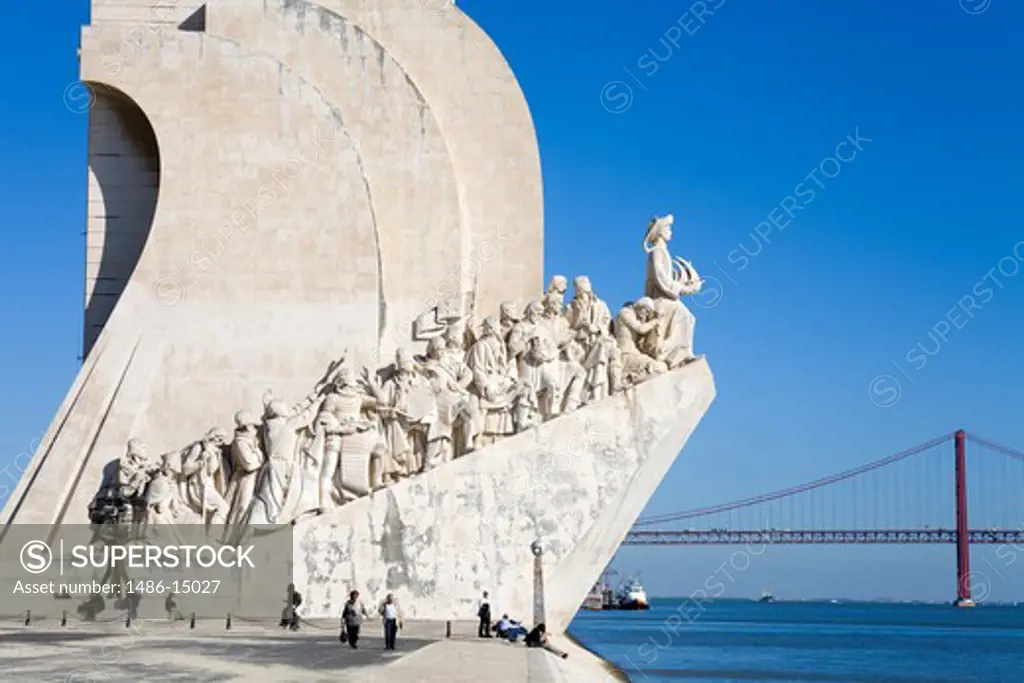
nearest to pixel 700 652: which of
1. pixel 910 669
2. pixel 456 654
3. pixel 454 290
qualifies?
pixel 910 669

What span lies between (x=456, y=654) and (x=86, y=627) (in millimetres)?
4328

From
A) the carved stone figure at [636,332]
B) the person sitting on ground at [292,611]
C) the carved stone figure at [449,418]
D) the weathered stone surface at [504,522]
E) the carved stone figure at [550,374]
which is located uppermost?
the carved stone figure at [636,332]

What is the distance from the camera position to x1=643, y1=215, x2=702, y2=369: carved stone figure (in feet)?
61.0

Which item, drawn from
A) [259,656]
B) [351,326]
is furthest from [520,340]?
[259,656]

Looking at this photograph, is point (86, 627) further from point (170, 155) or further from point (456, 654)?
point (170, 155)

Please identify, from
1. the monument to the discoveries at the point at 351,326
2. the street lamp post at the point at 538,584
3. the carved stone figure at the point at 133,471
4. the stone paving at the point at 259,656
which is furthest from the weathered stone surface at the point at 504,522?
the carved stone figure at the point at 133,471

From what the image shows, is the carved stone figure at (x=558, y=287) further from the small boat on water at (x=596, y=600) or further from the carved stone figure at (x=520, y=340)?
the small boat on water at (x=596, y=600)

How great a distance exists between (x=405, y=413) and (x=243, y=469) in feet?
5.61

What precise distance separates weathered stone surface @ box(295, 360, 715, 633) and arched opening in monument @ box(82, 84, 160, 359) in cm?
490

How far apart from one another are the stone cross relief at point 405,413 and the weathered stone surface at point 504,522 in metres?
0.31

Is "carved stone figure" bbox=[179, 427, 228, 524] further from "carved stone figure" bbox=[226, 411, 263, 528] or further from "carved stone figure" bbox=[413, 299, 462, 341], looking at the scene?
"carved stone figure" bbox=[413, 299, 462, 341]

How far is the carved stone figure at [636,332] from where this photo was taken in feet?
60.7

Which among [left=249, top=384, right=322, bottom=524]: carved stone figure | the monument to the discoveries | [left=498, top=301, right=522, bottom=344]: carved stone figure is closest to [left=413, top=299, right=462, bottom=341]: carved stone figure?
the monument to the discoveries

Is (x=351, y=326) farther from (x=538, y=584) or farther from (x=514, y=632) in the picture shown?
(x=514, y=632)
